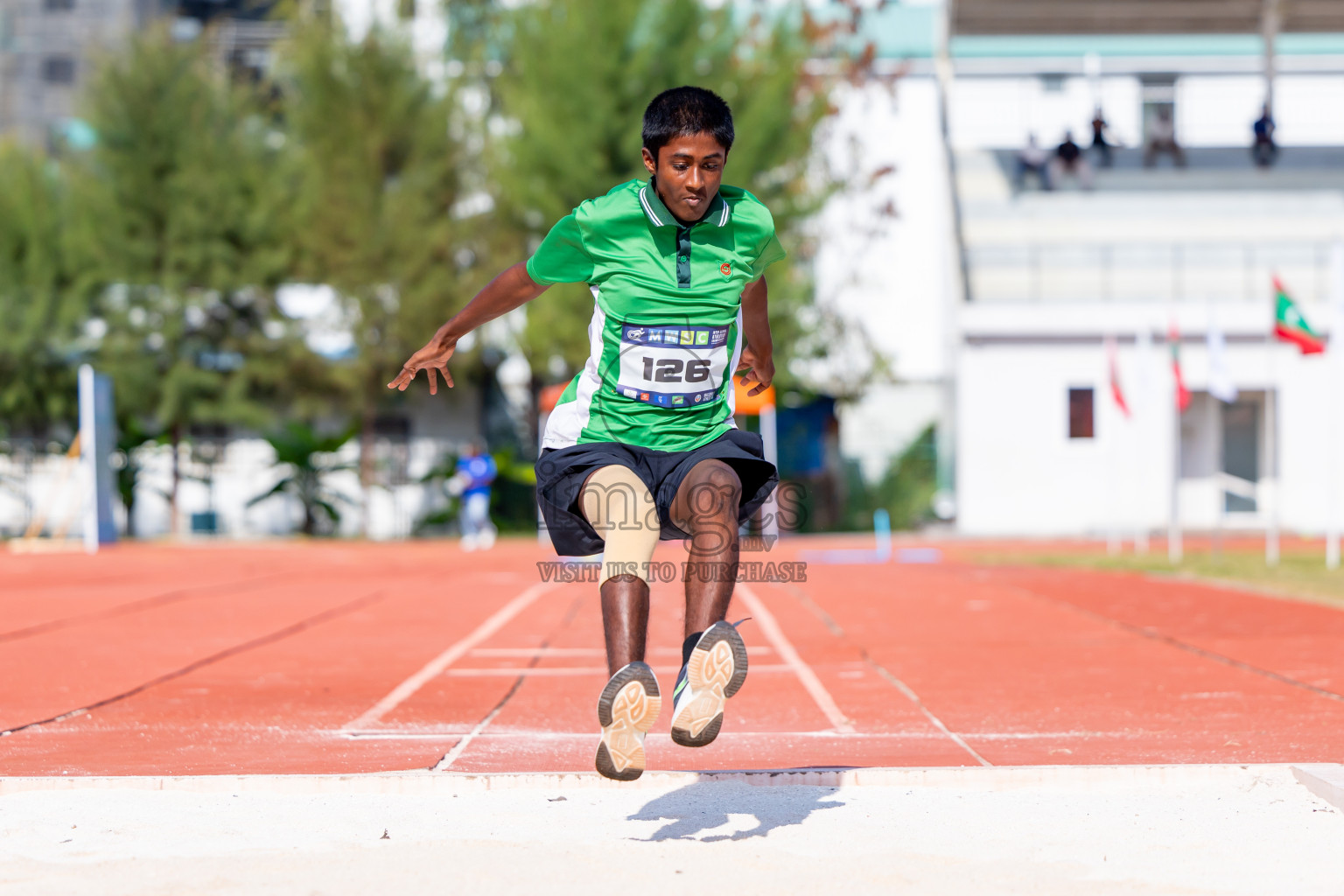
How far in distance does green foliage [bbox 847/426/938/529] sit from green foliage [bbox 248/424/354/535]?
10.4 m

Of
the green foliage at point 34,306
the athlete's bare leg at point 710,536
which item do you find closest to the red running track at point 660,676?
the athlete's bare leg at point 710,536

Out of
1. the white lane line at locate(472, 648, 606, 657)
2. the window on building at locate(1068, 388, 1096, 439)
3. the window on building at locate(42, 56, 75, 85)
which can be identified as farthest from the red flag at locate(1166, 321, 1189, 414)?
the window on building at locate(42, 56, 75, 85)

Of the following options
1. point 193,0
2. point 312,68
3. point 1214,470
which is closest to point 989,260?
point 1214,470

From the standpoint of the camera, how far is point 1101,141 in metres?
31.9

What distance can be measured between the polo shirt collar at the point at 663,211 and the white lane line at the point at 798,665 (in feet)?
10.2

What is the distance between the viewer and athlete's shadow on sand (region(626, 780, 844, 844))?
4426mm

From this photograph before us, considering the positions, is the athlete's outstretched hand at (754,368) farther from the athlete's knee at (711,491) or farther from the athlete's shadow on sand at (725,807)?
the athlete's shadow on sand at (725,807)

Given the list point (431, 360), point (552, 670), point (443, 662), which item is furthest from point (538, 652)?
point (431, 360)

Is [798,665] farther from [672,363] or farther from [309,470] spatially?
[309,470]

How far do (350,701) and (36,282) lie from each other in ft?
77.4

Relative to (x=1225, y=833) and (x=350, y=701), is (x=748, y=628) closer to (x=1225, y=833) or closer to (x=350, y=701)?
(x=350, y=701)

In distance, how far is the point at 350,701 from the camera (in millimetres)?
7516

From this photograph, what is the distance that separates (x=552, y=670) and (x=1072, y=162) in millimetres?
25547

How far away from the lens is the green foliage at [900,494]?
30625 mm
